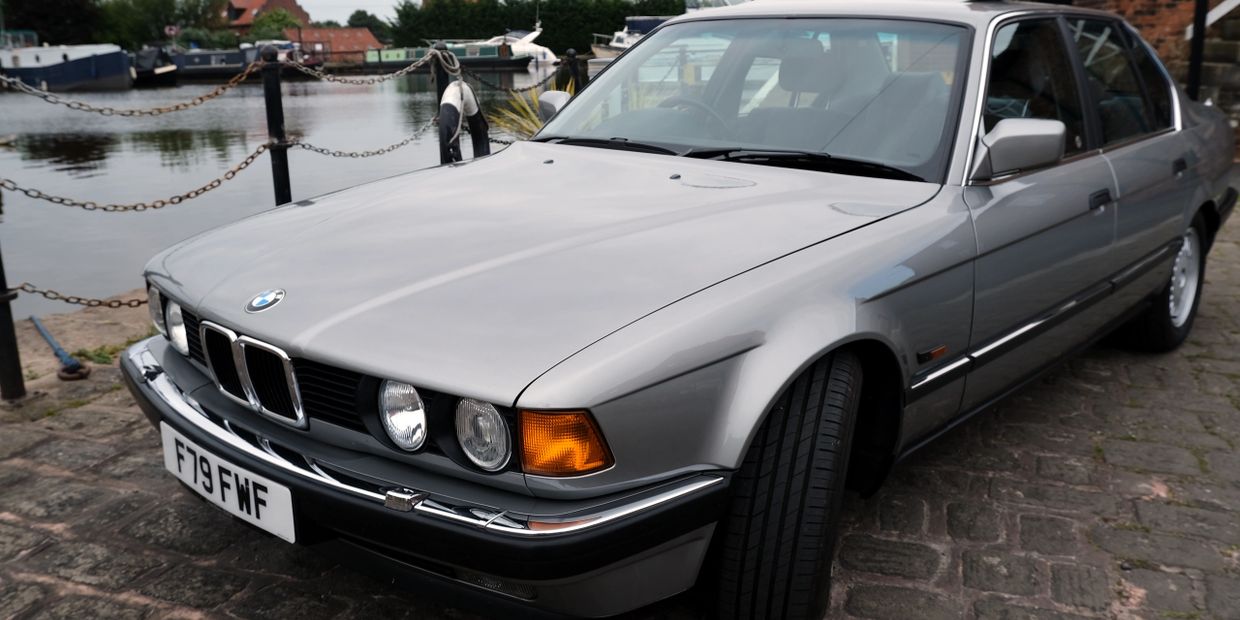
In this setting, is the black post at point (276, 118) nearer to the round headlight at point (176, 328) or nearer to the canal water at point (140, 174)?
the canal water at point (140, 174)

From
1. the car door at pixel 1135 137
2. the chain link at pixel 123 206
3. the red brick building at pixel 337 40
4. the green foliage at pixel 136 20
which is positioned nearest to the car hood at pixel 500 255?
the car door at pixel 1135 137

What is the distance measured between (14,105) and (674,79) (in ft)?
144

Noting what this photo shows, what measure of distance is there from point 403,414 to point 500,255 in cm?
47

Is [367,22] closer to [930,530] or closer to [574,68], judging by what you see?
[574,68]

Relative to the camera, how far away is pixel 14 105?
39375 millimetres

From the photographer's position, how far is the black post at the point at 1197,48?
33.3 feet

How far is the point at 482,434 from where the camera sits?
6.01 feet

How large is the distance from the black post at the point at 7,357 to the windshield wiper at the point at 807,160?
108 inches

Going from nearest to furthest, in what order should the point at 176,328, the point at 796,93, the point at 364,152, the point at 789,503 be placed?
the point at 789,503 < the point at 176,328 < the point at 796,93 < the point at 364,152

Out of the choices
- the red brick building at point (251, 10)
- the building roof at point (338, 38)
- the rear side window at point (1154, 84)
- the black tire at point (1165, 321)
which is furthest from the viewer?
the red brick building at point (251, 10)

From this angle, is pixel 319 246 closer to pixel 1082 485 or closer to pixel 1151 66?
pixel 1082 485

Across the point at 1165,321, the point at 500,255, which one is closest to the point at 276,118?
the point at 500,255

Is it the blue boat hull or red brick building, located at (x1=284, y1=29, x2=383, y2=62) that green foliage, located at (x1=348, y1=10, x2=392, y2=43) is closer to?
red brick building, located at (x1=284, y1=29, x2=383, y2=62)

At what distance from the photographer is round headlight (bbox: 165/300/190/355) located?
2494mm
